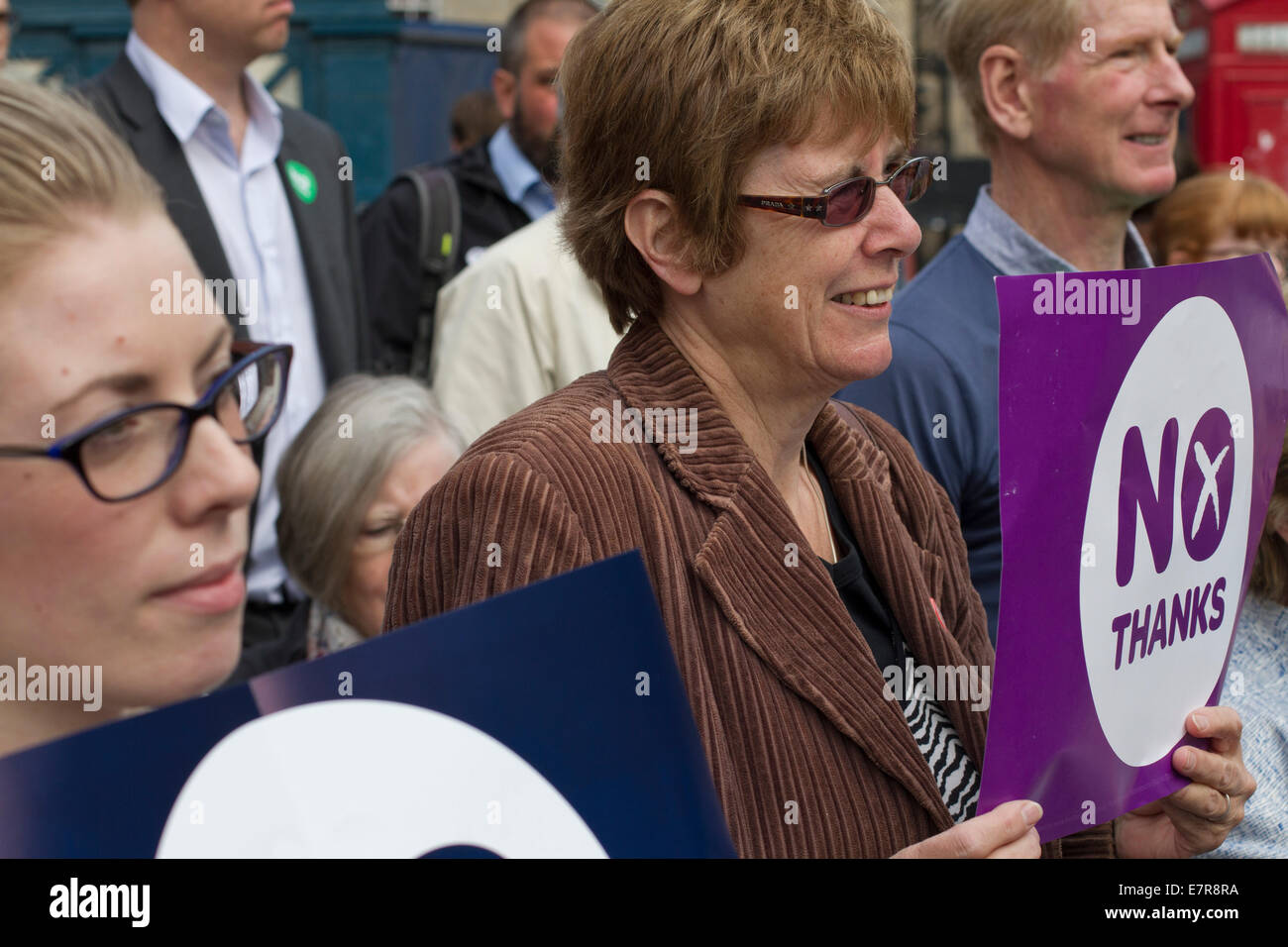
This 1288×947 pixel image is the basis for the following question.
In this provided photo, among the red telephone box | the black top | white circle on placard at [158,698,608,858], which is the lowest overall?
white circle on placard at [158,698,608,858]

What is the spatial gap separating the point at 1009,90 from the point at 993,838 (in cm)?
205

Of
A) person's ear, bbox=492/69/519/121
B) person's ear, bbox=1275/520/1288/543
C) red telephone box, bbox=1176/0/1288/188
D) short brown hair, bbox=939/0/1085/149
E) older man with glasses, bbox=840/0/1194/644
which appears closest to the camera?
person's ear, bbox=1275/520/1288/543

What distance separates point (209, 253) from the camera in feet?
11.2

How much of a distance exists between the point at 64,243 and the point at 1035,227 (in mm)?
2451

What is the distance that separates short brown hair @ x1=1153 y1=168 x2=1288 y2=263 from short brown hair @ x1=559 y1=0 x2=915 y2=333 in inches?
115

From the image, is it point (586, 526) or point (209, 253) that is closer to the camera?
point (586, 526)

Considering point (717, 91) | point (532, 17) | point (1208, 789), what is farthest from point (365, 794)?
point (532, 17)

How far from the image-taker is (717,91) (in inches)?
76.1

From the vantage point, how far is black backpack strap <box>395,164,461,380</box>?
441cm

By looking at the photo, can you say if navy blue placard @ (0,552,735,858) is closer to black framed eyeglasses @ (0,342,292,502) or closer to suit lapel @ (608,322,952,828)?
black framed eyeglasses @ (0,342,292,502)

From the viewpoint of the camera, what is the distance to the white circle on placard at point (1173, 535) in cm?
180

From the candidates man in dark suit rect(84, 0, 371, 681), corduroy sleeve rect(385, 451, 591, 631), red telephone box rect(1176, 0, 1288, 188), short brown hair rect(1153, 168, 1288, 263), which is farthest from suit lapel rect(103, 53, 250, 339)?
red telephone box rect(1176, 0, 1288, 188)
